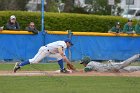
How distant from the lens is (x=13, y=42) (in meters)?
21.7

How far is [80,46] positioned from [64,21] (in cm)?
578

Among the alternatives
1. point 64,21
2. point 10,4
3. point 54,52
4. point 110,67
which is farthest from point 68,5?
point 54,52

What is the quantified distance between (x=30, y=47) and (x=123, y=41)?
420cm

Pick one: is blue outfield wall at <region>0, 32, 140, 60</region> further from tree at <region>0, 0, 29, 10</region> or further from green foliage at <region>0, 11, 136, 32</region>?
tree at <region>0, 0, 29, 10</region>

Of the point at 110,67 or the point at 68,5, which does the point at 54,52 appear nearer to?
the point at 110,67

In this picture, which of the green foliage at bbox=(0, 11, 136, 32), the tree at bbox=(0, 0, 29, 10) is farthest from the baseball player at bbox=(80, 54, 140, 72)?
the tree at bbox=(0, 0, 29, 10)

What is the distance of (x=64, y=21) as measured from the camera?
92.3 feet

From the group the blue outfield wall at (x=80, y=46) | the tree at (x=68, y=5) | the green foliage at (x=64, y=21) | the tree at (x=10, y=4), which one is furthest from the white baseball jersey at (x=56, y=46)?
the tree at (x=10, y=4)

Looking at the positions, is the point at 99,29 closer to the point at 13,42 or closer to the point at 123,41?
the point at 123,41
